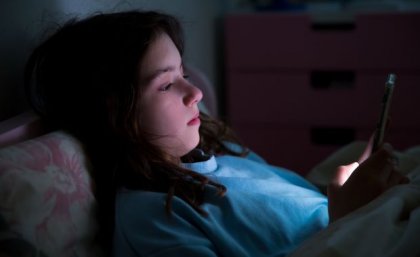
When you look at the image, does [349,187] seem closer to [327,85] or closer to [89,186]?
[89,186]

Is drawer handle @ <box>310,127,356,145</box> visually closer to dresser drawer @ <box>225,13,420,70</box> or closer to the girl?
dresser drawer @ <box>225,13,420,70</box>

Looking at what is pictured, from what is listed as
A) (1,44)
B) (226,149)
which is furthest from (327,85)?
(1,44)

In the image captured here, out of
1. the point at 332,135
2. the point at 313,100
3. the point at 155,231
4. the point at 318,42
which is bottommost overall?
the point at 332,135

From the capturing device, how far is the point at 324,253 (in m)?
0.73

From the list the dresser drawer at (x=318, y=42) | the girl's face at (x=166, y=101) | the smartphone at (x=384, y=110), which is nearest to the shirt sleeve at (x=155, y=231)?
the girl's face at (x=166, y=101)

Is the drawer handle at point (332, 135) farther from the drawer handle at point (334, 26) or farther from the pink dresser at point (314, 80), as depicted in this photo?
the drawer handle at point (334, 26)

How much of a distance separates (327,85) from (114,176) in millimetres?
1525

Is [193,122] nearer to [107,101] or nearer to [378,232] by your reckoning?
[107,101]

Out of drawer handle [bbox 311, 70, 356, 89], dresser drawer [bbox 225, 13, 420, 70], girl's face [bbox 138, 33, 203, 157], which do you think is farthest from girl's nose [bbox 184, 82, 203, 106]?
drawer handle [bbox 311, 70, 356, 89]

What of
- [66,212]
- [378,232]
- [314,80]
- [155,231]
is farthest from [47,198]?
[314,80]

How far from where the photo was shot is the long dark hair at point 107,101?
98 cm

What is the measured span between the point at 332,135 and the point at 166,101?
1505 millimetres

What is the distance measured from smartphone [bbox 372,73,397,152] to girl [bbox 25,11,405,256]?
54 mm

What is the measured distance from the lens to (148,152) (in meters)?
0.99
